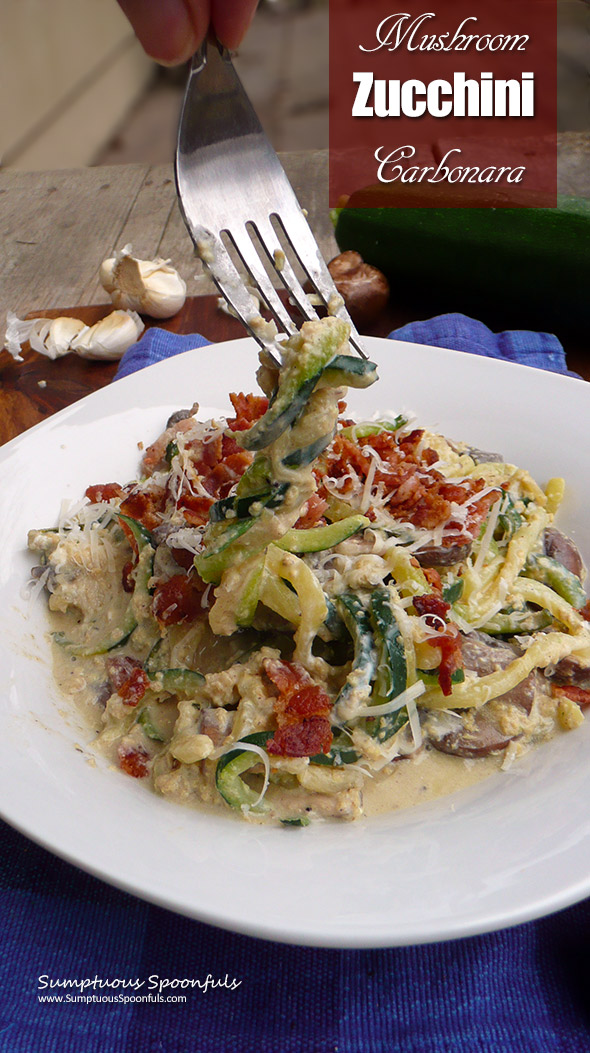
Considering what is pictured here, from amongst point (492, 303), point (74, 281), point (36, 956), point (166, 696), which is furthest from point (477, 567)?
point (74, 281)

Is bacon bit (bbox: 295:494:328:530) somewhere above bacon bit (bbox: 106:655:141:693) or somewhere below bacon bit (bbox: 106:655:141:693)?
above

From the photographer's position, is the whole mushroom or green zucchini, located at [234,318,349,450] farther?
the whole mushroom

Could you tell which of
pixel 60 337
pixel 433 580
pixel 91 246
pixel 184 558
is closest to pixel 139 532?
pixel 184 558

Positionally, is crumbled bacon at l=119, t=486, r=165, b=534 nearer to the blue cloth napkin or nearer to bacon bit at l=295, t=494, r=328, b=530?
bacon bit at l=295, t=494, r=328, b=530

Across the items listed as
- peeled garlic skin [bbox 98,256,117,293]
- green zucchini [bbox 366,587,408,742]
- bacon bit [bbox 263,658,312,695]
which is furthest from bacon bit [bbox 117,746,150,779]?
peeled garlic skin [bbox 98,256,117,293]

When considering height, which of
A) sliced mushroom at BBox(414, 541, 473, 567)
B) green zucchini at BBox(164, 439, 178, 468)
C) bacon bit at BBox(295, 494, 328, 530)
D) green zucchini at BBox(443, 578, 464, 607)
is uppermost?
bacon bit at BBox(295, 494, 328, 530)

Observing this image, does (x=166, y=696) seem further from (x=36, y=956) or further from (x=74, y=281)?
(x=74, y=281)
